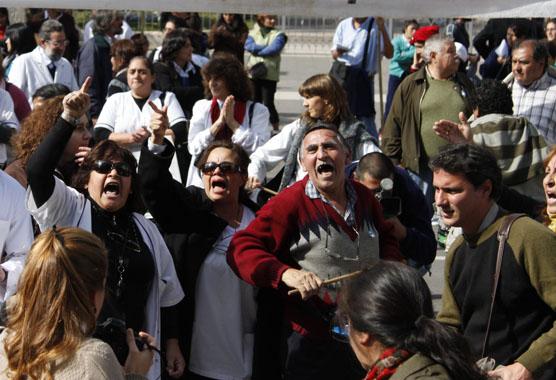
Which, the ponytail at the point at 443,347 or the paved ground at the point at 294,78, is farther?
the paved ground at the point at 294,78

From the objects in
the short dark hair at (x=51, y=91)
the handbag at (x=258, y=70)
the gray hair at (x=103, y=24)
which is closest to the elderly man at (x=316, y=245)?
the short dark hair at (x=51, y=91)

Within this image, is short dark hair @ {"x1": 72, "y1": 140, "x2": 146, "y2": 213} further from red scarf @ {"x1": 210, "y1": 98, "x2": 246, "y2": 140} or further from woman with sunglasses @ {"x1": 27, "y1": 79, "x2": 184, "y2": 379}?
red scarf @ {"x1": 210, "y1": 98, "x2": 246, "y2": 140}

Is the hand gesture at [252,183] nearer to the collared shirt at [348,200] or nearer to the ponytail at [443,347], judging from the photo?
the collared shirt at [348,200]

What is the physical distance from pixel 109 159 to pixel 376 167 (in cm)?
141

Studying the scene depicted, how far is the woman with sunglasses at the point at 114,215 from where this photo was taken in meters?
4.56

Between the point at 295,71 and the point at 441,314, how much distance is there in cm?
1853

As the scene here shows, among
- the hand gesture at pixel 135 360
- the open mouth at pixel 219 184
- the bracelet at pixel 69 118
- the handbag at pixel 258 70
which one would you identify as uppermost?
the bracelet at pixel 69 118

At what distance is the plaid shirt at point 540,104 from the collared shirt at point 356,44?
5054mm

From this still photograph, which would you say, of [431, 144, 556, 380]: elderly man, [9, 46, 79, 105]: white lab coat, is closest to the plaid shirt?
[431, 144, 556, 380]: elderly man

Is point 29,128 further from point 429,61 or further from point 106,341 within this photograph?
point 429,61

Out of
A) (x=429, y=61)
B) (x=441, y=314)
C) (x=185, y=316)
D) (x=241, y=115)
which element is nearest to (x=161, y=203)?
(x=185, y=316)

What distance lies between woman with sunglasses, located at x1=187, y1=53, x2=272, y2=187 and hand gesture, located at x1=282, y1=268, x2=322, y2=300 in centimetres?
285

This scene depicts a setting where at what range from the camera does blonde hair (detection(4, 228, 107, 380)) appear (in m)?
3.19

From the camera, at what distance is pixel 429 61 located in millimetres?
8648
